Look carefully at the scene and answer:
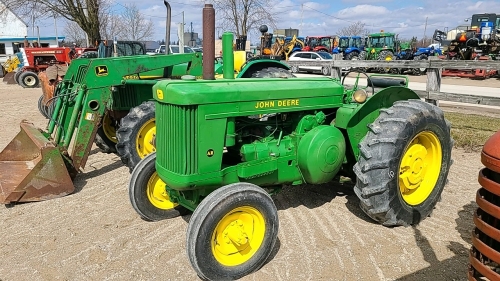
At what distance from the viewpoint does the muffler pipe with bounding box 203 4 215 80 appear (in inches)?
122

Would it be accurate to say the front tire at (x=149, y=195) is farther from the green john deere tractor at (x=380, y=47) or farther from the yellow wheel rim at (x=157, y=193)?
the green john deere tractor at (x=380, y=47)

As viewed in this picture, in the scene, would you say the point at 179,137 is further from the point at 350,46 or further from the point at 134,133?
the point at 350,46

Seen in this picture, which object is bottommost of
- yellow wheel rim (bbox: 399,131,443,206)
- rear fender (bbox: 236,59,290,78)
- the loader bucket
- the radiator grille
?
the loader bucket

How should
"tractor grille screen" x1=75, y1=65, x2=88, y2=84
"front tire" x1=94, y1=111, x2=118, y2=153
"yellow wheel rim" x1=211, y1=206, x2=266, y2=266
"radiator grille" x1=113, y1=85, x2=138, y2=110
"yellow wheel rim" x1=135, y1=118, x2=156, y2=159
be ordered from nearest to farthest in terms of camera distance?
"yellow wheel rim" x1=211, y1=206, x2=266, y2=266 < "yellow wheel rim" x1=135, y1=118, x2=156, y2=159 < "tractor grille screen" x1=75, y1=65, x2=88, y2=84 < "radiator grille" x1=113, y1=85, x2=138, y2=110 < "front tire" x1=94, y1=111, x2=118, y2=153

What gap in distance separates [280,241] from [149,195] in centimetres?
131

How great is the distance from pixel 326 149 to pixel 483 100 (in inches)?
173

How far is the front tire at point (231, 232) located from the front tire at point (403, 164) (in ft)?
3.02

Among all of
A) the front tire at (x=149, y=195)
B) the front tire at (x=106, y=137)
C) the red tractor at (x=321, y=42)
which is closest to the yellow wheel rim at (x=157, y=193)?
the front tire at (x=149, y=195)

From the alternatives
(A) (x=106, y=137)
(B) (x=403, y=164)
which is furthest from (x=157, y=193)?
(A) (x=106, y=137)

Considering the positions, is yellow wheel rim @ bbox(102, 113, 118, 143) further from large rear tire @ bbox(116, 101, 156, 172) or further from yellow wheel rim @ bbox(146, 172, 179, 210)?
yellow wheel rim @ bbox(146, 172, 179, 210)

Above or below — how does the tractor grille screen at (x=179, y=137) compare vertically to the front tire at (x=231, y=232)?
above

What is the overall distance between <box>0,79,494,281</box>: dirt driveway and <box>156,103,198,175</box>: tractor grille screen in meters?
0.76

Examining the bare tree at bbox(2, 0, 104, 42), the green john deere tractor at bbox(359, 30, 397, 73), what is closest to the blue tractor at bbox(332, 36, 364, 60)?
the green john deere tractor at bbox(359, 30, 397, 73)

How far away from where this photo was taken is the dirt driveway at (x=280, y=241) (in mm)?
2904
